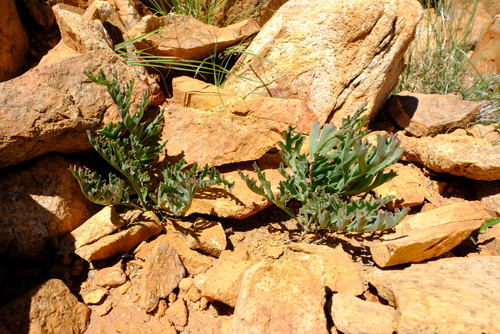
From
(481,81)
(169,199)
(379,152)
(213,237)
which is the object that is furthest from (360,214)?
(481,81)

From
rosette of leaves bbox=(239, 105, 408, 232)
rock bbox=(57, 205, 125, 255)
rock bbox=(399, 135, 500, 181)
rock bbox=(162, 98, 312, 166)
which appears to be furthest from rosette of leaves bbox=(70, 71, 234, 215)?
rock bbox=(399, 135, 500, 181)

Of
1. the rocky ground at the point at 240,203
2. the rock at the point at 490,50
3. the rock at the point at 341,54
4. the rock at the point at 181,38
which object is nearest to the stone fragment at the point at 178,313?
the rocky ground at the point at 240,203

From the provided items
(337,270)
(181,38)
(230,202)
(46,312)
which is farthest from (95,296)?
(181,38)

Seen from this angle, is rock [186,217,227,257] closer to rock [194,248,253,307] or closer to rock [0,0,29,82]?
rock [194,248,253,307]

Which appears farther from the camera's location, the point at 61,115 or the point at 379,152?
the point at 61,115

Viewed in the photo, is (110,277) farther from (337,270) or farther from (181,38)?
(181,38)

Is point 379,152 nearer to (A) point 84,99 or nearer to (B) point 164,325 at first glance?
(B) point 164,325

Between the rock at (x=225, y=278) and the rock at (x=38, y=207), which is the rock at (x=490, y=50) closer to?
the rock at (x=225, y=278)
